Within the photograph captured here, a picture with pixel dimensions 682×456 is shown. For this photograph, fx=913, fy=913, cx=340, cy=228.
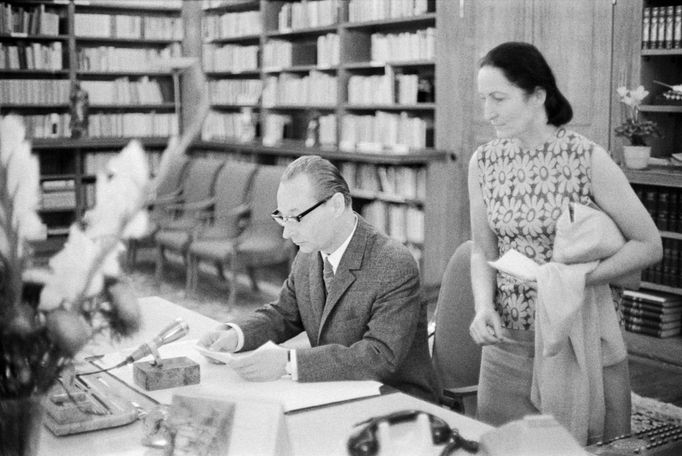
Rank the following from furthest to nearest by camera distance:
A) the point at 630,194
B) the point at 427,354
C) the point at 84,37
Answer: the point at 84,37 → the point at 427,354 → the point at 630,194

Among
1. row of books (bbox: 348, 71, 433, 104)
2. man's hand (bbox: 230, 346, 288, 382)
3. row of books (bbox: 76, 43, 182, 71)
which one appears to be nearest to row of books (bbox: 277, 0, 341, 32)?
row of books (bbox: 348, 71, 433, 104)

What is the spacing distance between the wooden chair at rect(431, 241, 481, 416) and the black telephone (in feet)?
2.78

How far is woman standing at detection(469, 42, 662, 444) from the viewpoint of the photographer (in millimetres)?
2152

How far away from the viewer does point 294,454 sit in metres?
1.69

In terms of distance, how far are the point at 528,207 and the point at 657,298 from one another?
3311mm

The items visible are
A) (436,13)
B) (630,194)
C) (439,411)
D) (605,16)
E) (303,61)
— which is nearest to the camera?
(439,411)

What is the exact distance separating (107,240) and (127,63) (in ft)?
28.0

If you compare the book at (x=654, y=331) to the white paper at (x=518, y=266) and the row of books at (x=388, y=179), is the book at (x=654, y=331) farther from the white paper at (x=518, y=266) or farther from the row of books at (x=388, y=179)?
the white paper at (x=518, y=266)

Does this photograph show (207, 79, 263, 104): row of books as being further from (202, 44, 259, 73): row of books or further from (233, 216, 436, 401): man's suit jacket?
(233, 216, 436, 401): man's suit jacket

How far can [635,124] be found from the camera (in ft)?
16.6

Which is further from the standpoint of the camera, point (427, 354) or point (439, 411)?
point (427, 354)

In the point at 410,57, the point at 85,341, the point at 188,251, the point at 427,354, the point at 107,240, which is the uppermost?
the point at 410,57

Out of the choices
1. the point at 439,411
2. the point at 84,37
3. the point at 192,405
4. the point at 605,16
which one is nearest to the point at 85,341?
the point at 192,405

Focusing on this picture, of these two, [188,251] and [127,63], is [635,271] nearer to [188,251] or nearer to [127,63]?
[188,251]
